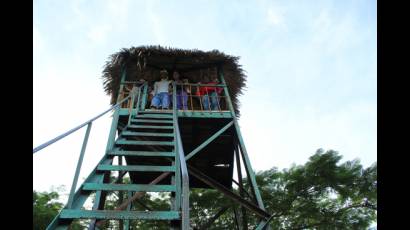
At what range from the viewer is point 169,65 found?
7852 millimetres

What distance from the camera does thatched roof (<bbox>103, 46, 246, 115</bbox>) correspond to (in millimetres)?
7297

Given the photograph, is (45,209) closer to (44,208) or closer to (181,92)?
(44,208)

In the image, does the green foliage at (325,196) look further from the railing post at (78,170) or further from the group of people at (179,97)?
the railing post at (78,170)

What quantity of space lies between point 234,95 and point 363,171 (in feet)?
13.0

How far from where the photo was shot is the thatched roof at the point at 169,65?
7297 millimetres

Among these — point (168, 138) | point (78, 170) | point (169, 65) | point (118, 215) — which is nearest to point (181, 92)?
point (168, 138)

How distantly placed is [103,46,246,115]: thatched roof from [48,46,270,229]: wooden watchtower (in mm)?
23

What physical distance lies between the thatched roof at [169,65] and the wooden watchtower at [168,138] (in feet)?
0.07

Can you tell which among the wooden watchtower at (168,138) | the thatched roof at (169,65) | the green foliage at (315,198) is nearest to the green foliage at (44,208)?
the green foliage at (315,198)

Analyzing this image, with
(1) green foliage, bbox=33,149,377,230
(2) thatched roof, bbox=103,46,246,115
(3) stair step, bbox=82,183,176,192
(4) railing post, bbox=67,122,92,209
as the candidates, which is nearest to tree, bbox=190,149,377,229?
(1) green foliage, bbox=33,149,377,230

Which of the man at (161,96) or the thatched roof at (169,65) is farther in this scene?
the thatched roof at (169,65)

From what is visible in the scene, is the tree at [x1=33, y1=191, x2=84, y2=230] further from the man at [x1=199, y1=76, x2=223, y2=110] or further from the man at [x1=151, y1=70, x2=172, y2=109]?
the man at [x1=199, y1=76, x2=223, y2=110]
